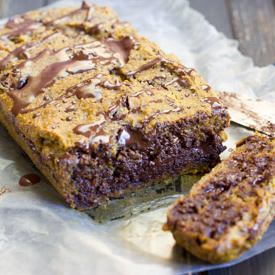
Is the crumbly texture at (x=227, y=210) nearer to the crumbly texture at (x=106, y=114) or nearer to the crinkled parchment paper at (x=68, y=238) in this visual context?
the crinkled parchment paper at (x=68, y=238)

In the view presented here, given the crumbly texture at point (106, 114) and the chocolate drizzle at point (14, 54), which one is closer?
the crumbly texture at point (106, 114)

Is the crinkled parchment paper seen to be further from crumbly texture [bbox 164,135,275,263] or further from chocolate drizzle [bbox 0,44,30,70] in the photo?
chocolate drizzle [bbox 0,44,30,70]

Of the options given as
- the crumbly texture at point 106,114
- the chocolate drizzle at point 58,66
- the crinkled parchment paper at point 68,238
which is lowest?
the crinkled parchment paper at point 68,238

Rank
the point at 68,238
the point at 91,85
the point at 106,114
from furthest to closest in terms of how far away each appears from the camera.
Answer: the point at 91,85, the point at 106,114, the point at 68,238

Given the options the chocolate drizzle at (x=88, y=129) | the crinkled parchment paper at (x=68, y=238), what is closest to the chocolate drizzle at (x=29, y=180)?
the crinkled parchment paper at (x=68, y=238)

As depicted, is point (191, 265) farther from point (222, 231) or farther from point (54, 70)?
point (54, 70)

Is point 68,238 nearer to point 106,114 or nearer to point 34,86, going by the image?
point 106,114

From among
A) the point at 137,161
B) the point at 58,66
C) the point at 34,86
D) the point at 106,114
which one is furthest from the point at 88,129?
the point at 58,66
